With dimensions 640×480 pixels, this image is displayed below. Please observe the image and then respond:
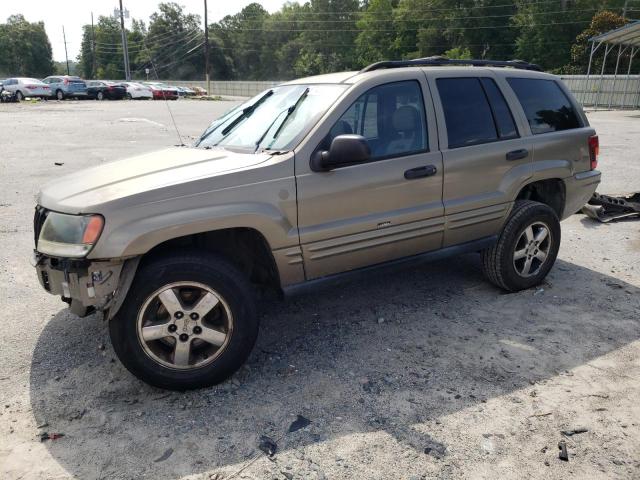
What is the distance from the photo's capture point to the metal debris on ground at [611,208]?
6.83 meters

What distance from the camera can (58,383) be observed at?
327 centimetres

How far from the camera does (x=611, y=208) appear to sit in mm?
7055

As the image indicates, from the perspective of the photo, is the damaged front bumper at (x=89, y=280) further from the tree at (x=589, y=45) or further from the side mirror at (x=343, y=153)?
the tree at (x=589, y=45)

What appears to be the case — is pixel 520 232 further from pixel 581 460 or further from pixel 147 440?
pixel 147 440

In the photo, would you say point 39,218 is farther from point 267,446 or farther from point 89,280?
point 267,446

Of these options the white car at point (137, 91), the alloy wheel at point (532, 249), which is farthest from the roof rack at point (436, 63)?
the white car at point (137, 91)

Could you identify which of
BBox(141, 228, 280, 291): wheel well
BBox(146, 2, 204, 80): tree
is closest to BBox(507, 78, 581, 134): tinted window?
BBox(141, 228, 280, 291): wheel well

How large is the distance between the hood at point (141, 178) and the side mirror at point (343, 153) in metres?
0.33

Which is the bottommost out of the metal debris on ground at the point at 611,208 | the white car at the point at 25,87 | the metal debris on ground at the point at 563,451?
the metal debris on ground at the point at 563,451

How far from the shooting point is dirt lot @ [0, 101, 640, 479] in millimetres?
2604

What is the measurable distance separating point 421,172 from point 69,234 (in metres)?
2.37

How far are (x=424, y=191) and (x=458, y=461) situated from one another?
1930 millimetres

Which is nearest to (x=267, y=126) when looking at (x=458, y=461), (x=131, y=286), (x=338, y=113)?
(x=338, y=113)

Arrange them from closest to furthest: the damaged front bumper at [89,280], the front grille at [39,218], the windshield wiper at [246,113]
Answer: the damaged front bumper at [89,280] < the front grille at [39,218] < the windshield wiper at [246,113]
